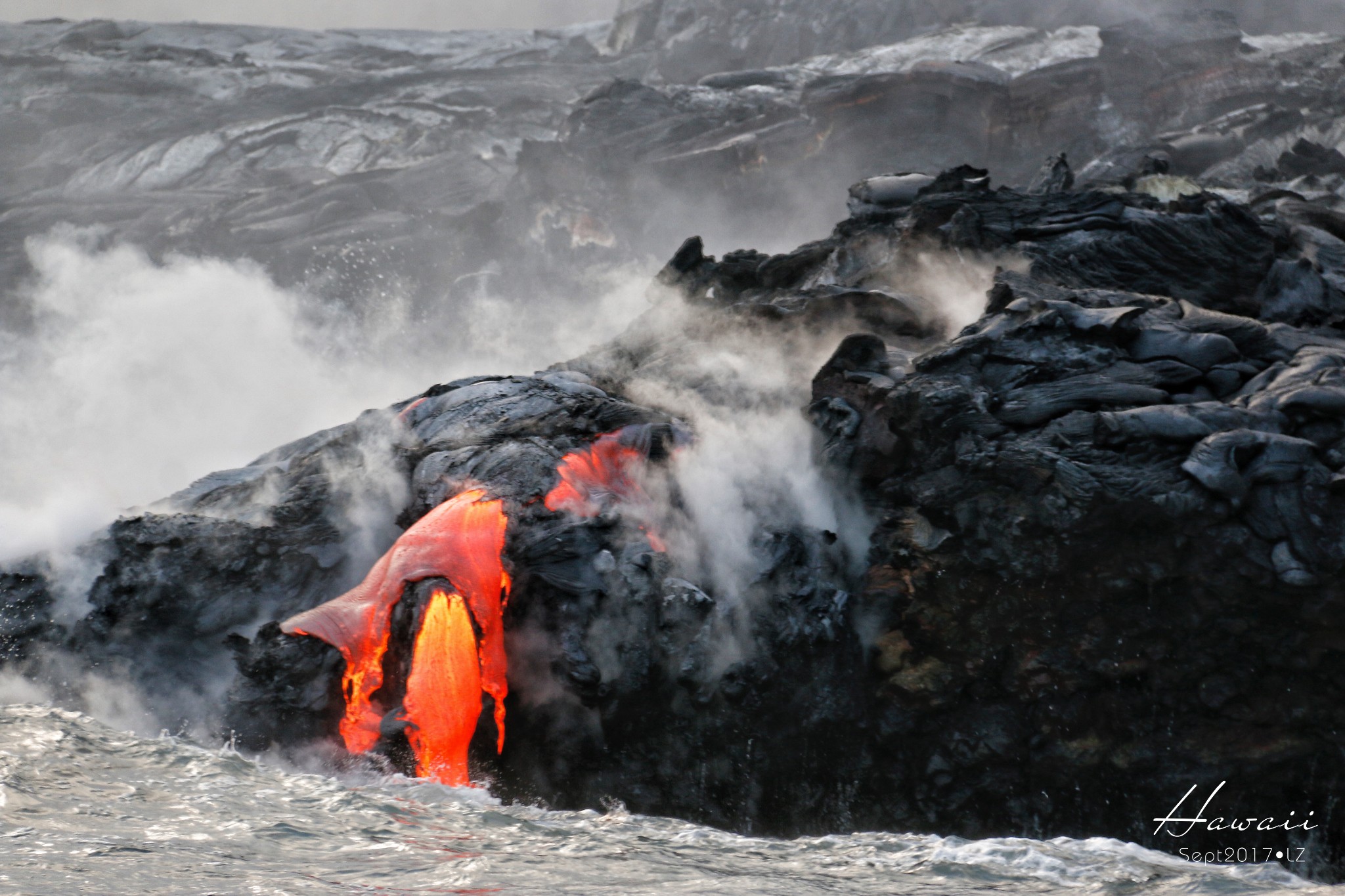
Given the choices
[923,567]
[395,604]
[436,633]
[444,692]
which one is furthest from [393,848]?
[923,567]

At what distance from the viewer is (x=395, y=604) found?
10625 mm

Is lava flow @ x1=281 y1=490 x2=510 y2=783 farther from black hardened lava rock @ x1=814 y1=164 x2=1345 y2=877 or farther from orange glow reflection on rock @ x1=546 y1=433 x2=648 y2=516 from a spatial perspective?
black hardened lava rock @ x1=814 y1=164 x2=1345 y2=877

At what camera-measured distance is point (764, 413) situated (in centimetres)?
1317

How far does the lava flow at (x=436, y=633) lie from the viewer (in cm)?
1027

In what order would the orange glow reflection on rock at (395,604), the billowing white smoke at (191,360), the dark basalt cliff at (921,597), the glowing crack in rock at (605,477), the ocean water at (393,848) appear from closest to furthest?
1. the ocean water at (393,848)
2. the dark basalt cliff at (921,597)
3. the orange glow reflection on rock at (395,604)
4. the glowing crack in rock at (605,477)
5. the billowing white smoke at (191,360)

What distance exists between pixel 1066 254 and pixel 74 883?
1365 centimetres

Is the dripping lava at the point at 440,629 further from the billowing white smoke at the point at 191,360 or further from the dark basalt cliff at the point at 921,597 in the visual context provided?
the billowing white smoke at the point at 191,360

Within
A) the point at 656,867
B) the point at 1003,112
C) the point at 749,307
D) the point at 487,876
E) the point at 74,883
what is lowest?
the point at 656,867

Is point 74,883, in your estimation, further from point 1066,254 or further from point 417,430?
point 1066,254

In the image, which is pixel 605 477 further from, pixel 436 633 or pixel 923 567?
pixel 923 567

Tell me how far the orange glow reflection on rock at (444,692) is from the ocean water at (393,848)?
1.28ft

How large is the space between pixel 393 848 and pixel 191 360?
34023 mm

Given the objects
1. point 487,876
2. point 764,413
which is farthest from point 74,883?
point 764,413

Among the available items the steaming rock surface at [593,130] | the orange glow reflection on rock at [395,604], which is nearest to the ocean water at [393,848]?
the orange glow reflection on rock at [395,604]
